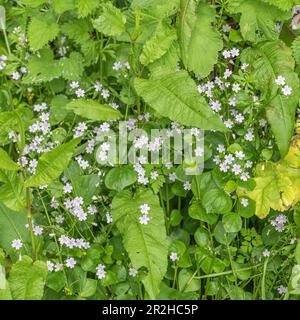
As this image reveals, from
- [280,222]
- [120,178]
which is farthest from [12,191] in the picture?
[280,222]

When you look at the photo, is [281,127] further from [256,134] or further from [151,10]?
[151,10]

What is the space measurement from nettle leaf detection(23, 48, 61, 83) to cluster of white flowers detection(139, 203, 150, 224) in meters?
0.74

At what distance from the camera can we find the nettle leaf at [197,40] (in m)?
2.47

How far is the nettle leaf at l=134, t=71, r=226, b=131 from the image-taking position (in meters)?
2.22

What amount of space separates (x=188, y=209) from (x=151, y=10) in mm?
784

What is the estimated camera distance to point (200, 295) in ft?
8.03

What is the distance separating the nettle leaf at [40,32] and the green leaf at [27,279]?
2.97 ft

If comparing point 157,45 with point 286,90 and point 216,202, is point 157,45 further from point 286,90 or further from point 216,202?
point 216,202

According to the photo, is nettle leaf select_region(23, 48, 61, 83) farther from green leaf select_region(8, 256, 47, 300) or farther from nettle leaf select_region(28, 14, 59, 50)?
green leaf select_region(8, 256, 47, 300)

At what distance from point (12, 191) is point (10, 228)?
273mm

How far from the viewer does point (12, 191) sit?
2.23 metres

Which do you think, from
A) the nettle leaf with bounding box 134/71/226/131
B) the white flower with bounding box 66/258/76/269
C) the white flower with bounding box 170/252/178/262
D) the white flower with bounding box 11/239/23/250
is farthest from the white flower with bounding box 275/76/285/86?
the white flower with bounding box 11/239/23/250

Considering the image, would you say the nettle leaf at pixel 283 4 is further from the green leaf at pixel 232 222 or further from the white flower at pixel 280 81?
the green leaf at pixel 232 222

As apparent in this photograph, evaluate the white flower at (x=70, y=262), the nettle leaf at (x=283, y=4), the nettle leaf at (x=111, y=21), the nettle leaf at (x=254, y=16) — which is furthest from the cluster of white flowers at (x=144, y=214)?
the nettle leaf at (x=283, y=4)
